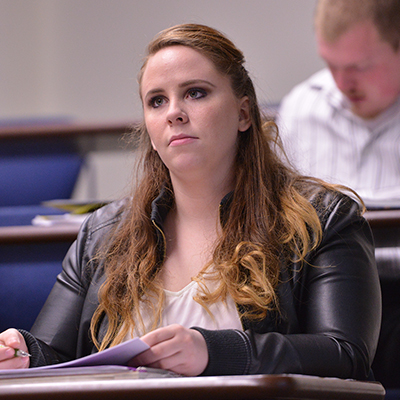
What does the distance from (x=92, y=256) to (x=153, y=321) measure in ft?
0.69

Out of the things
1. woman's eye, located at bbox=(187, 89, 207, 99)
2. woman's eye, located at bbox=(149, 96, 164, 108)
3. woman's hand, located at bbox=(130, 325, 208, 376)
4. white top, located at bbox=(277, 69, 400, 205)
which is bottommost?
woman's hand, located at bbox=(130, 325, 208, 376)

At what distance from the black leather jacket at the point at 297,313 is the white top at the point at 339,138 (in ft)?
2.66

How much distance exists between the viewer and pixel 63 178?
6.61 ft

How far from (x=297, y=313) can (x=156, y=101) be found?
0.43 m

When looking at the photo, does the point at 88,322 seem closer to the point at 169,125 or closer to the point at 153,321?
the point at 153,321

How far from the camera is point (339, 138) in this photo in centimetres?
190

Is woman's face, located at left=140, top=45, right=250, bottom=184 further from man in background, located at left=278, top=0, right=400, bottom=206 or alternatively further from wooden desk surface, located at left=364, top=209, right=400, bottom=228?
man in background, located at left=278, top=0, right=400, bottom=206

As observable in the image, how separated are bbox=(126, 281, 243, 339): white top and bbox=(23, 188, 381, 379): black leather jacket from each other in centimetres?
4

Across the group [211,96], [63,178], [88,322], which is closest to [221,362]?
[88,322]

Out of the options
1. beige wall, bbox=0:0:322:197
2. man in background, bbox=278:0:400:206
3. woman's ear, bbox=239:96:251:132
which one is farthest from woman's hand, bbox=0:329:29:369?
beige wall, bbox=0:0:322:197

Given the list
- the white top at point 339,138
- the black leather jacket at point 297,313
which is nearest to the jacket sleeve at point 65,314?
the black leather jacket at point 297,313

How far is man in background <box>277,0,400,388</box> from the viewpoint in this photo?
1645 mm

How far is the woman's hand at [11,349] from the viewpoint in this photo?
0.77m

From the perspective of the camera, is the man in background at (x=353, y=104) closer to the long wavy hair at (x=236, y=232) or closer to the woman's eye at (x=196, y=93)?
the long wavy hair at (x=236, y=232)
